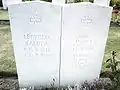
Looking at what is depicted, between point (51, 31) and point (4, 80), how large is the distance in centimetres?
109

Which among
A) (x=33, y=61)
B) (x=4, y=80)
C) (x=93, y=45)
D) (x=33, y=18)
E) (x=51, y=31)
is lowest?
(x=4, y=80)

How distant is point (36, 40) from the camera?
2668 mm

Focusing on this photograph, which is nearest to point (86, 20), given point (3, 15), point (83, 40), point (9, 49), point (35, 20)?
point (83, 40)

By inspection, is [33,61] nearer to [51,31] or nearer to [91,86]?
[51,31]

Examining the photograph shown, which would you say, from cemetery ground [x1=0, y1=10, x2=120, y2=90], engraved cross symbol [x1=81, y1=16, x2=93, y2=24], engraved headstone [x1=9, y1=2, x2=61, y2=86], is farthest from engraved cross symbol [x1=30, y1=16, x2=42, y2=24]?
cemetery ground [x1=0, y1=10, x2=120, y2=90]

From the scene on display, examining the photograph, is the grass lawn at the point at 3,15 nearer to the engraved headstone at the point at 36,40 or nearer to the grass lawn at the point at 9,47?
the grass lawn at the point at 9,47

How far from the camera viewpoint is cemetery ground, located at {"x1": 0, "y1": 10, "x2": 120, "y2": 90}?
313 centimetres

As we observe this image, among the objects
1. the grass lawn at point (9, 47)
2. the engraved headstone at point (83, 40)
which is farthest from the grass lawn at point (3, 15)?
the engraved headstone at point (83, 40)

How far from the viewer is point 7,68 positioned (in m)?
3.53

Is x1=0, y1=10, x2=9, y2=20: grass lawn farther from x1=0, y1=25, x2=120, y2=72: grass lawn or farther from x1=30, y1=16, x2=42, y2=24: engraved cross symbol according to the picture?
x1=30, y1=16, x2=42, y2=24: engraved cross symbol

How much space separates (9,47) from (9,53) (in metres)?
0.32

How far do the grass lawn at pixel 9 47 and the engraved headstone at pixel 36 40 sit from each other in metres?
0.72

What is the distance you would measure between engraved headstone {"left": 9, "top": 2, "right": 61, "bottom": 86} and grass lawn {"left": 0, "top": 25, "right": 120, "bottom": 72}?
72 cm

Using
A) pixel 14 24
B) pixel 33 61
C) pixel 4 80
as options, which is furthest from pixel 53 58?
pixel 4 80
